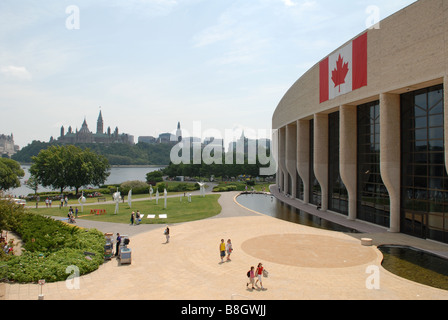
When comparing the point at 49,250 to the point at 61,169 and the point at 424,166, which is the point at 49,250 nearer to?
the point at 424,166

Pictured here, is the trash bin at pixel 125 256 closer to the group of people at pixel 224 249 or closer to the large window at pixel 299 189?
the group of people at pixel 224 249

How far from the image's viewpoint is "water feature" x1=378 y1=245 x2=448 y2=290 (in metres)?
14.7

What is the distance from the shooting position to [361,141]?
3062 cm

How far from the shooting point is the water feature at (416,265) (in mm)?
14719

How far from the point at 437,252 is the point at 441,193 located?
474 cm

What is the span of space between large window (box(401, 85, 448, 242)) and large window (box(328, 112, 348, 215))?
1009 centimetres

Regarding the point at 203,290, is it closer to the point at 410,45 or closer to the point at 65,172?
the point at 410,45

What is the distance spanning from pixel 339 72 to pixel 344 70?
2.87 ft

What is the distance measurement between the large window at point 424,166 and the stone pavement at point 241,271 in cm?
158

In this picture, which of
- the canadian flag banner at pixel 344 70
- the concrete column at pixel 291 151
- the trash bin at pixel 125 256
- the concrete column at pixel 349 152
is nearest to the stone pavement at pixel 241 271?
the trash bin at pixel 125 256

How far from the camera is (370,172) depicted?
2931 cm

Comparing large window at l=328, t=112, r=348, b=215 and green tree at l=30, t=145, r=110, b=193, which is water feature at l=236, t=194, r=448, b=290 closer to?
large window at l=328, t=112, r=348, b=215

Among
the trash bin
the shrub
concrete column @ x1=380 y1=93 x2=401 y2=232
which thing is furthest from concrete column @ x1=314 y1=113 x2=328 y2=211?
the trash bin

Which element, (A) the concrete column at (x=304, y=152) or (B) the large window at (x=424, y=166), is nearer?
(B) the large window at (x=424, y=166)
